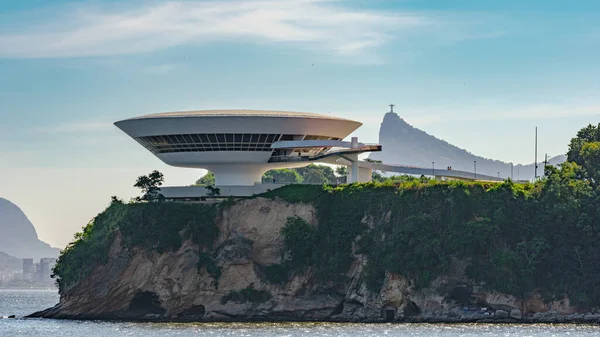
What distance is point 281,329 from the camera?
99.2m

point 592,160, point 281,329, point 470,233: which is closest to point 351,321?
point 281,329

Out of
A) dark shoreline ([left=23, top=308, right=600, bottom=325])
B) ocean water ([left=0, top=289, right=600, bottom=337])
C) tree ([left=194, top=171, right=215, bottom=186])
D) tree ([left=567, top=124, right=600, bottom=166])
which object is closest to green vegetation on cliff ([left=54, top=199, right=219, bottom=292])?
dark shoreline ([left=23, top=308, right=600, bottom=325])

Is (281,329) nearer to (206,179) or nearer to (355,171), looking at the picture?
(355,171)

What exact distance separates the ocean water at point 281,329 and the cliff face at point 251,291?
6243 millimetres

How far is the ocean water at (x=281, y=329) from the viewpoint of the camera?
92375mm

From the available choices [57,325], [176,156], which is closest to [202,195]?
[176,156]

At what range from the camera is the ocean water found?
92375mm

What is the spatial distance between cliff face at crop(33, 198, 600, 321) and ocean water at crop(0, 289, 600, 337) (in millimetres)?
6243

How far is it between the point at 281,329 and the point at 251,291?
16791mm

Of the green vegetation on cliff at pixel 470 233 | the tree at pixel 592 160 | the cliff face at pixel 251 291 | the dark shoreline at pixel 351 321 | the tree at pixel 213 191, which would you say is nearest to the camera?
the dark shoreline at pixel 351 321

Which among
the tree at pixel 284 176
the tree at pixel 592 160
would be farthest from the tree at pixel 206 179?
the tree at pixel 592 160

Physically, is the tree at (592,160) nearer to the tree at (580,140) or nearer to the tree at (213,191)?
the tree at (580,140)

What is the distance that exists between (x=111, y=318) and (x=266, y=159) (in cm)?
2346

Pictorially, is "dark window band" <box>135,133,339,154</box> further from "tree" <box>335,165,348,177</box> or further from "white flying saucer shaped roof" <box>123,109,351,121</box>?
"tree" <box>335,165,348,177</box>
